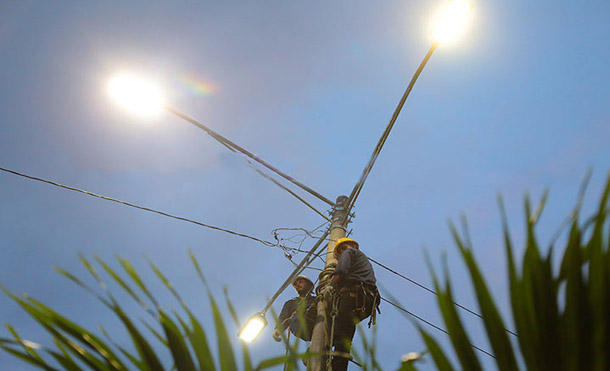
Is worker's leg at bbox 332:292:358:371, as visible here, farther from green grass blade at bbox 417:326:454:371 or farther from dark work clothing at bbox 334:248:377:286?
green grass blade at bbox 417:326:454:371

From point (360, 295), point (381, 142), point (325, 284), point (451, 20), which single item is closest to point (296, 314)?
point (325, 284)

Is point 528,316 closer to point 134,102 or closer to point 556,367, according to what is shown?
point 556,367

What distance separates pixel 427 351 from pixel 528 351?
6.9 inches

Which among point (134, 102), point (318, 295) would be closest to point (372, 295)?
point (318, 295)

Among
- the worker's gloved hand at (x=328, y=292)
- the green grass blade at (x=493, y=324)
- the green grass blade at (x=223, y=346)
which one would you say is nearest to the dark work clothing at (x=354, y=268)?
the worker's gloved hand at (x=328, y=292)

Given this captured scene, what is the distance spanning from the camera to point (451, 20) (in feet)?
14.3

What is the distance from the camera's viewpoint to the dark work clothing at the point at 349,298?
4098 millimetres

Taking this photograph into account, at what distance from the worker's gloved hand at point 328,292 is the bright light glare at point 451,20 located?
2.55 meters

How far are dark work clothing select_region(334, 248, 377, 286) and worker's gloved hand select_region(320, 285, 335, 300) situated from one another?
10 centimetres

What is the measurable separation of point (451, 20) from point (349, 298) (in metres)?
2.74

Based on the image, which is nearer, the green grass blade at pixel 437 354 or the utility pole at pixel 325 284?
the green grass blade at pixel 437 354

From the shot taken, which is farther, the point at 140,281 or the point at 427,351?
the point at 140,281

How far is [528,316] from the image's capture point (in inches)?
32.5

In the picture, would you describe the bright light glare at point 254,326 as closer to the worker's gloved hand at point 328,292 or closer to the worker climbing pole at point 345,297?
the worker climbing pole at point 345,297
